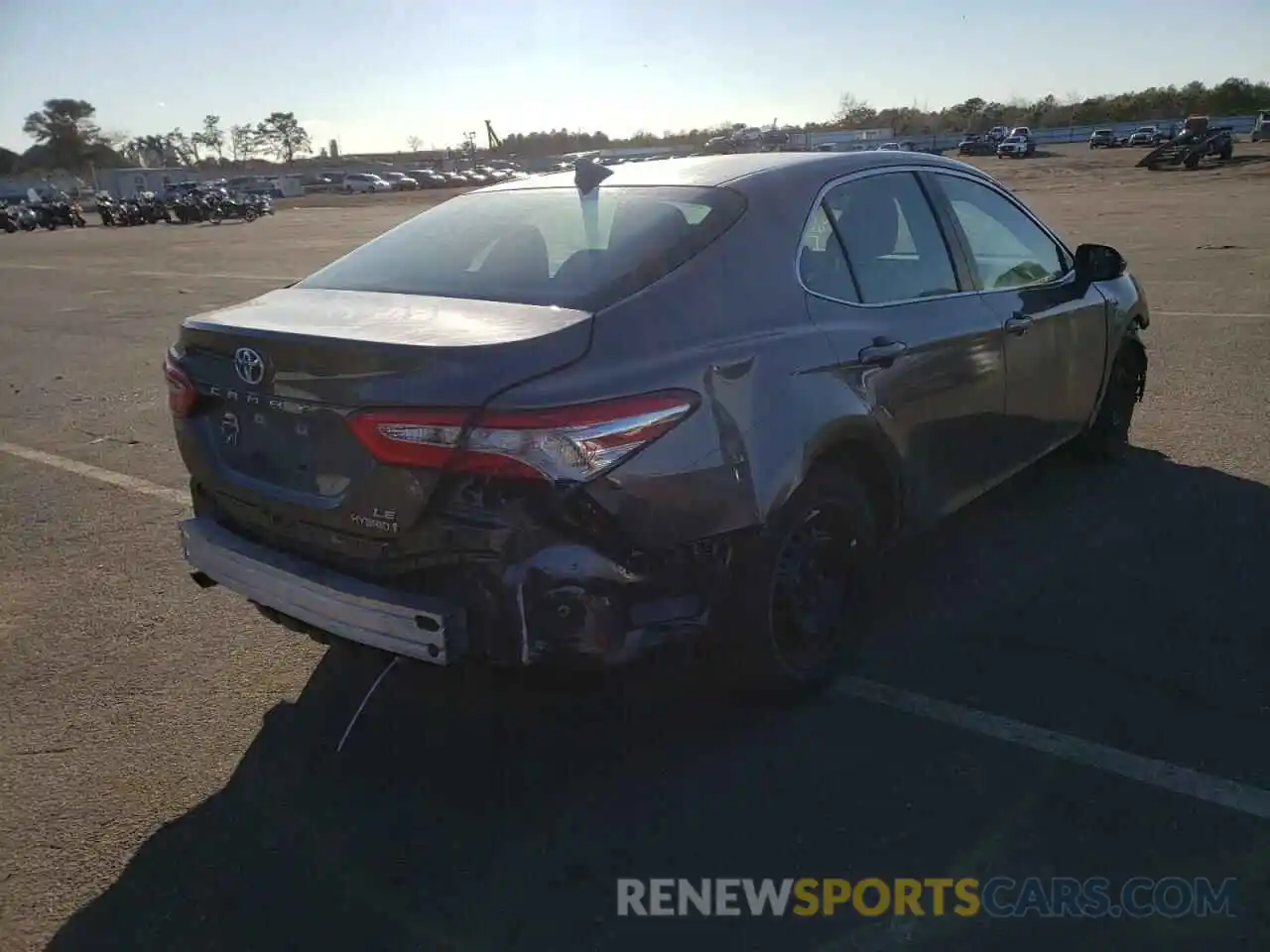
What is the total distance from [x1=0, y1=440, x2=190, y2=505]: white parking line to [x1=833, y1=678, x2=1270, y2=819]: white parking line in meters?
3.99

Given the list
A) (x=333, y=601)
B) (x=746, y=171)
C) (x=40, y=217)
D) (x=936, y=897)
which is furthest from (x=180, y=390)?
(x=40, y=217)

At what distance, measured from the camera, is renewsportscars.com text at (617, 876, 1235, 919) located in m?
2.49

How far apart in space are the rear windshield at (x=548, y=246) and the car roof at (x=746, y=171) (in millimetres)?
85

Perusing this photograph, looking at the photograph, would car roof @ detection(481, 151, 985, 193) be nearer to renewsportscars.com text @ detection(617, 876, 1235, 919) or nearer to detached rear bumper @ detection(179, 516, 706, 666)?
detached rear bumper @ detection(179, 516, 706, 666)

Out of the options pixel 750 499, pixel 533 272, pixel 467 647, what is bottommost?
pixel 467 647

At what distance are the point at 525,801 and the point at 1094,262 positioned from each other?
371 centimetres

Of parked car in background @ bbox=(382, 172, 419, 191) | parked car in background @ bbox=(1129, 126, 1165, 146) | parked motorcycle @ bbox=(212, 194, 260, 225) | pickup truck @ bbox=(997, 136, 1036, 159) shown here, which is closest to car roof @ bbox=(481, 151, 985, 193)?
parked motorcycle @ bbox=(212, 194, 260, 225)

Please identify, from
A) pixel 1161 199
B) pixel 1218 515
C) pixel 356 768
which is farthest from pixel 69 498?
pixel 1161 199

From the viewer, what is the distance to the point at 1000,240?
4.59 meters

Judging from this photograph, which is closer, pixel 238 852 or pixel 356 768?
pixel 238 852

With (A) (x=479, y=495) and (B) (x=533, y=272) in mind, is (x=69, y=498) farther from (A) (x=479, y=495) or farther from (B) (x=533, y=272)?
(A) (x=479, y=495)

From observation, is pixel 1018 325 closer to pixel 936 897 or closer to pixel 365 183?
pixel 936 897

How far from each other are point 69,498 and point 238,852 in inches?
152

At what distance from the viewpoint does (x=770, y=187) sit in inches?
136
